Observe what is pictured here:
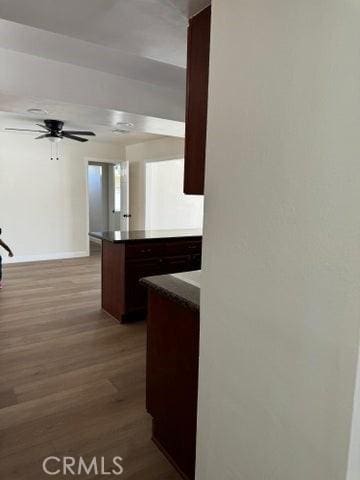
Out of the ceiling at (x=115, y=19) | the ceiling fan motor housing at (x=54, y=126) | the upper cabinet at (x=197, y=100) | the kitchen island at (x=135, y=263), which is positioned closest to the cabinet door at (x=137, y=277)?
the kitchen island at (x=135, y=263)

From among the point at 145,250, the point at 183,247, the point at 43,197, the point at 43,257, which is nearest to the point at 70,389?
the point at 145,250

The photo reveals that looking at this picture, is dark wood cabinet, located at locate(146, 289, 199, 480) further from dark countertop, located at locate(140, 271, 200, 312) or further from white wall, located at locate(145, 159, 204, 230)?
white wall, located at locate(145, 159, 204, 230)

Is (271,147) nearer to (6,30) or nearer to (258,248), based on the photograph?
(258,248)

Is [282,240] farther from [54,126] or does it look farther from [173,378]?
[54,126]

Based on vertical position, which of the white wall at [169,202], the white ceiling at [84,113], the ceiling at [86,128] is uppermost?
the ceiling at [86,128]

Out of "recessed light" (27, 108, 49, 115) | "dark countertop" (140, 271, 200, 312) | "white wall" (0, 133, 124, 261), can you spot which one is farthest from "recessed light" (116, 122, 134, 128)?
"white wall" (0, 133, 124, 261)

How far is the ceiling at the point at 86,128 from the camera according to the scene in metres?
4.83

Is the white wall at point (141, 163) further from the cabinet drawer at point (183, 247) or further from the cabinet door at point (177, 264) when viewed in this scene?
the cabinet door at point (177, 264)

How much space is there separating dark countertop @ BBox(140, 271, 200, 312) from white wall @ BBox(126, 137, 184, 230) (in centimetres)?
468

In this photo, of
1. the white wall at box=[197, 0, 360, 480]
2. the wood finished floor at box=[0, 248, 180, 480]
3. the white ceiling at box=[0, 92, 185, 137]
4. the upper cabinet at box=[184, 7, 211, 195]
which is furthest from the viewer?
the white ceiling at box=[0, 92, 185, 137]

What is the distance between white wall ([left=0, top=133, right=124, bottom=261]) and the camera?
6.23 m

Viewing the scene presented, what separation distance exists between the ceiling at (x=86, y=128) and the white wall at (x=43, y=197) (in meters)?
0.33

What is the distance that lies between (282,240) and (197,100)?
2.53 ft

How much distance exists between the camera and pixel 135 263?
3596 millimetres
